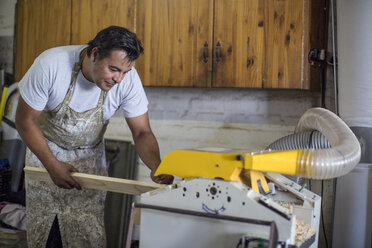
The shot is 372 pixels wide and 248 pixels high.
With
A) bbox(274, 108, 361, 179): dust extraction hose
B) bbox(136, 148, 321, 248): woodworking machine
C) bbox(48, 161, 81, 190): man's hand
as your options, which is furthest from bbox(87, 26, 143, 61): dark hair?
bbox(274, 108, 361, 179): dust extraction hose

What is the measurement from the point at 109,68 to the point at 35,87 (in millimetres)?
362

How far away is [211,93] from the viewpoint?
2705 millimetres

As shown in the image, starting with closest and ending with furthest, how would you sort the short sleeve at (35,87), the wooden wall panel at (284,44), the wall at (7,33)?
the short sleeve at (35,87) < the wooden wall panel at (284,44) < the wall at (7,33)

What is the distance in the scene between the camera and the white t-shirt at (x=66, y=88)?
5.98ft

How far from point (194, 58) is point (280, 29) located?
0.52 m

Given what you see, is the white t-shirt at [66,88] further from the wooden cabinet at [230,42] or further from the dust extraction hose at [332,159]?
the dust extraction hose at [332,159]

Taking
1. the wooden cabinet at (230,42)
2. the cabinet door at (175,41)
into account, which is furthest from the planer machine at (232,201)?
the cabinet door at (175,41)

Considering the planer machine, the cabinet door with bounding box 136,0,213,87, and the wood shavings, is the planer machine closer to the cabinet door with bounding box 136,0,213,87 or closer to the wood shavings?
the wood shavings

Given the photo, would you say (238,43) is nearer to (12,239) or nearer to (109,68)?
(109,68)

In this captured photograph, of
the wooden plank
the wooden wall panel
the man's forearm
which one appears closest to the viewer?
the wooden plank

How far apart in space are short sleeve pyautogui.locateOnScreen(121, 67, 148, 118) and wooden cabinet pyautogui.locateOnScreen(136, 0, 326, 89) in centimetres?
52

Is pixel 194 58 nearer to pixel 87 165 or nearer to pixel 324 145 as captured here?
pixel 87 165

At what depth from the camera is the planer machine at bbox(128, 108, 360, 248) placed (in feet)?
3.63

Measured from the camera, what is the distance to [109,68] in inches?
67.8
